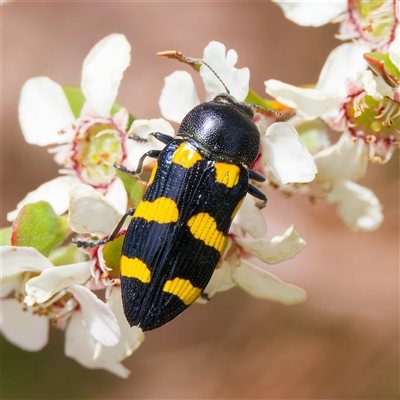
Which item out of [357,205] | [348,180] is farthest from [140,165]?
[357,205]

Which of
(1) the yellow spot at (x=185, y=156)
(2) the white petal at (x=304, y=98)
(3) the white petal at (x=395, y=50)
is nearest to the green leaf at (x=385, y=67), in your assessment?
(3) the white petal at (x=395, y=50)

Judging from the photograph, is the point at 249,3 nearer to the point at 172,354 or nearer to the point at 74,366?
the point at 172,354

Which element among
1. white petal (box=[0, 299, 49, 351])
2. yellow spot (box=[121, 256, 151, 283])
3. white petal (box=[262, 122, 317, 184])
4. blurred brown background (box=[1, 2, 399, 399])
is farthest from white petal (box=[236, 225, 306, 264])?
blurred brown background (box=[1, 2, 399, 399])

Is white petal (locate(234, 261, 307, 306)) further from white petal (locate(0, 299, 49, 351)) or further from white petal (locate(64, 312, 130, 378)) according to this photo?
white petal (locate(0, 299, 49, 351))

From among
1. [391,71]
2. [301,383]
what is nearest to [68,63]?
[301,383]

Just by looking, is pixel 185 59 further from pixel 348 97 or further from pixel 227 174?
pixel 348 97

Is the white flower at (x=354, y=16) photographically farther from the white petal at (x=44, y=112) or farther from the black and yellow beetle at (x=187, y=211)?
the white petal at (x=44, y=112)
